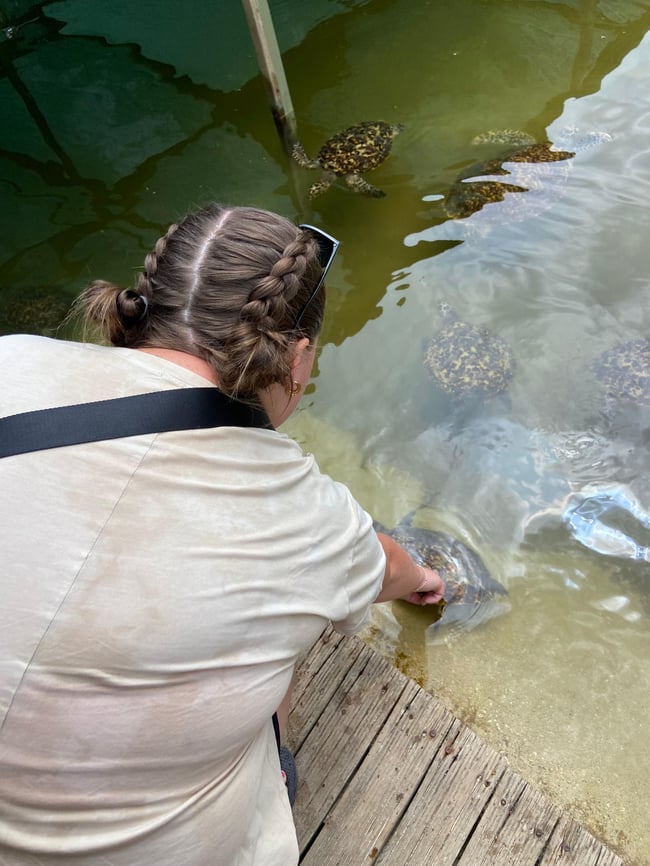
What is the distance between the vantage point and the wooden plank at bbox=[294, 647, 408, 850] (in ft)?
5.90

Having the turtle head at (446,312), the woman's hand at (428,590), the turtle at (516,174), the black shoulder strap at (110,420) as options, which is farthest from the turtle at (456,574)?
the turtle at (516,174)

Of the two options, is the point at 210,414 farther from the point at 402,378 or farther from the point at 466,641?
the point at 402,378

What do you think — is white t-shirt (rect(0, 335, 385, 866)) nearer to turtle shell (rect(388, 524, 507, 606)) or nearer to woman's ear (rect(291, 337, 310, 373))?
woman's ear (rect(291, 337, 310, 373))

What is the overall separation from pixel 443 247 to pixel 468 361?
3.51 feet

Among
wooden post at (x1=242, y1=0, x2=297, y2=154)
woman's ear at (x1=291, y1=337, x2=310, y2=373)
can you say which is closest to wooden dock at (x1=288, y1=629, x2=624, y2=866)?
woman's ear at (x1=291, y1=337, x2=310, y2=373)

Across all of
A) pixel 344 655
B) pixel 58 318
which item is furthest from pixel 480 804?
pixel 58 318

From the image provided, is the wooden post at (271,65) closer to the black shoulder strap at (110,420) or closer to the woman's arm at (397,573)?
the woman's arm at (397,573)

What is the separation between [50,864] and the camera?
0.99 metres

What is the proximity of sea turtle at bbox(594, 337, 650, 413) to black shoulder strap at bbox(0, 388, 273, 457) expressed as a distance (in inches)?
109

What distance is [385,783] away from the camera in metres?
1.84

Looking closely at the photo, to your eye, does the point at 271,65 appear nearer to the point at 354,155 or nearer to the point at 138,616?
the point at 354,155

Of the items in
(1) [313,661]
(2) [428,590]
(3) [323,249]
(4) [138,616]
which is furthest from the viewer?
(2) [428,590]

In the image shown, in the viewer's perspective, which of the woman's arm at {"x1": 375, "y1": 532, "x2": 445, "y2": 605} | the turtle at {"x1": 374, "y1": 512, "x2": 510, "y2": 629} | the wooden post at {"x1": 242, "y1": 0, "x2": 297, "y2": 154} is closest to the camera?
the woman's arm at {"x1": 375, "y1": 532, "x2": 445, "y2": 605}

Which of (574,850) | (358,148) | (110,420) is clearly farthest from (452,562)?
(358,148)
